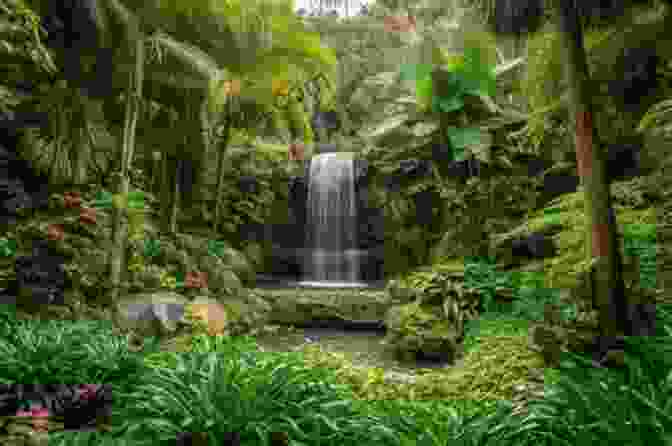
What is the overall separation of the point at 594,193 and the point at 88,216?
5.99 m

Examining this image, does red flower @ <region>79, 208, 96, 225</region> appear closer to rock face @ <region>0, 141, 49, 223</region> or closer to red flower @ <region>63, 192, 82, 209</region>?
red flower @ <region>63, 192, 82, 209</region>

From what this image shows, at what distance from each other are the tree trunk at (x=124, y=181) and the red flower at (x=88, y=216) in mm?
534

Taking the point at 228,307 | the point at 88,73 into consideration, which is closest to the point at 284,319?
the point at 228,307

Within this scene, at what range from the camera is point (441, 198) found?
1014cm

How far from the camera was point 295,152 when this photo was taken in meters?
12.8

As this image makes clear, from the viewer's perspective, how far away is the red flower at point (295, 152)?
12.7 metres

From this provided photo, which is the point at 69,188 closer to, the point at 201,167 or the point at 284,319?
the point at 201,167

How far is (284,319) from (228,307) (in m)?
1.15

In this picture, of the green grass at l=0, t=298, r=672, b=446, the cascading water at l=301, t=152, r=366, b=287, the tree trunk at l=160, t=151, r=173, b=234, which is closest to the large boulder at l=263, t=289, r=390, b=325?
the cascading water at l=301, t=152, r=366, b=287

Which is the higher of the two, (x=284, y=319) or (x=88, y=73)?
(x=88, y=73)

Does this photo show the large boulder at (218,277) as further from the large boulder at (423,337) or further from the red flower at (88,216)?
the large boulder at (423,337)

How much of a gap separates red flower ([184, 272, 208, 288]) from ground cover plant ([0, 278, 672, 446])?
12.4ft

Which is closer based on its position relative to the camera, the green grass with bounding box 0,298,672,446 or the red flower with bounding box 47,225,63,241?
the green grass with bounding box 0,298,672,446

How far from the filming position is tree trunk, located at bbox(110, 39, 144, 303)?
17.6ft
